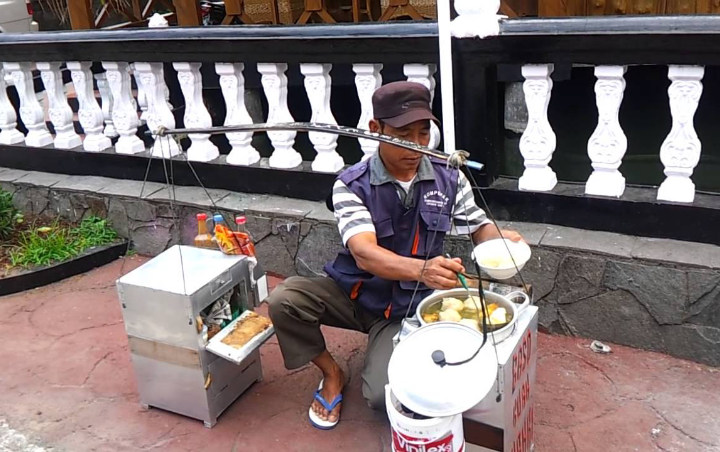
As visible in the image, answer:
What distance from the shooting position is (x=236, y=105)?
180 inches

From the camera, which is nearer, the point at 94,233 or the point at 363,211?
the point at 363,211

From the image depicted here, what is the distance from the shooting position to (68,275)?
16.2ft

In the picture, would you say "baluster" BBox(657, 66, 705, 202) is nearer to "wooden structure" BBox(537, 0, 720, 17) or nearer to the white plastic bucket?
the white plastic bucket

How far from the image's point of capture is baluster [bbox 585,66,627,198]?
3535mm

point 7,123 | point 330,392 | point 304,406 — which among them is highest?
point 7,123

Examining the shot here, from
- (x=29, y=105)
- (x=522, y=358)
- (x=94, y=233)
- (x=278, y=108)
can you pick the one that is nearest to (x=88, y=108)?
(x=29, y=105)

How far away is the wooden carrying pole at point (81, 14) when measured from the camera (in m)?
7.58

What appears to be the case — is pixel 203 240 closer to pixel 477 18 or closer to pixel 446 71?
pixel 446 71

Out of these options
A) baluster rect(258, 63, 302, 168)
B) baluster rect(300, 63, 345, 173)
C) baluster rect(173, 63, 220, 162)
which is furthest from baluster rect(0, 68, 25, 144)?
baluster rect(300, 63, 345, 173)

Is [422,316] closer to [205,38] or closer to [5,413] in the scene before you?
[5,413]

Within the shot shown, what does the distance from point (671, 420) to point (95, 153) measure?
420 cm

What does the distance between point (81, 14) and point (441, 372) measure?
22.2 feet

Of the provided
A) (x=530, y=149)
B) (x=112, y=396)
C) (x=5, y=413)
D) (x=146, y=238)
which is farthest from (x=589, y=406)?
(x=146, y=238)

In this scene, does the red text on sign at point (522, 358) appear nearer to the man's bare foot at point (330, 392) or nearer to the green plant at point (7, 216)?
the man's bare foot at point (330, 392)
